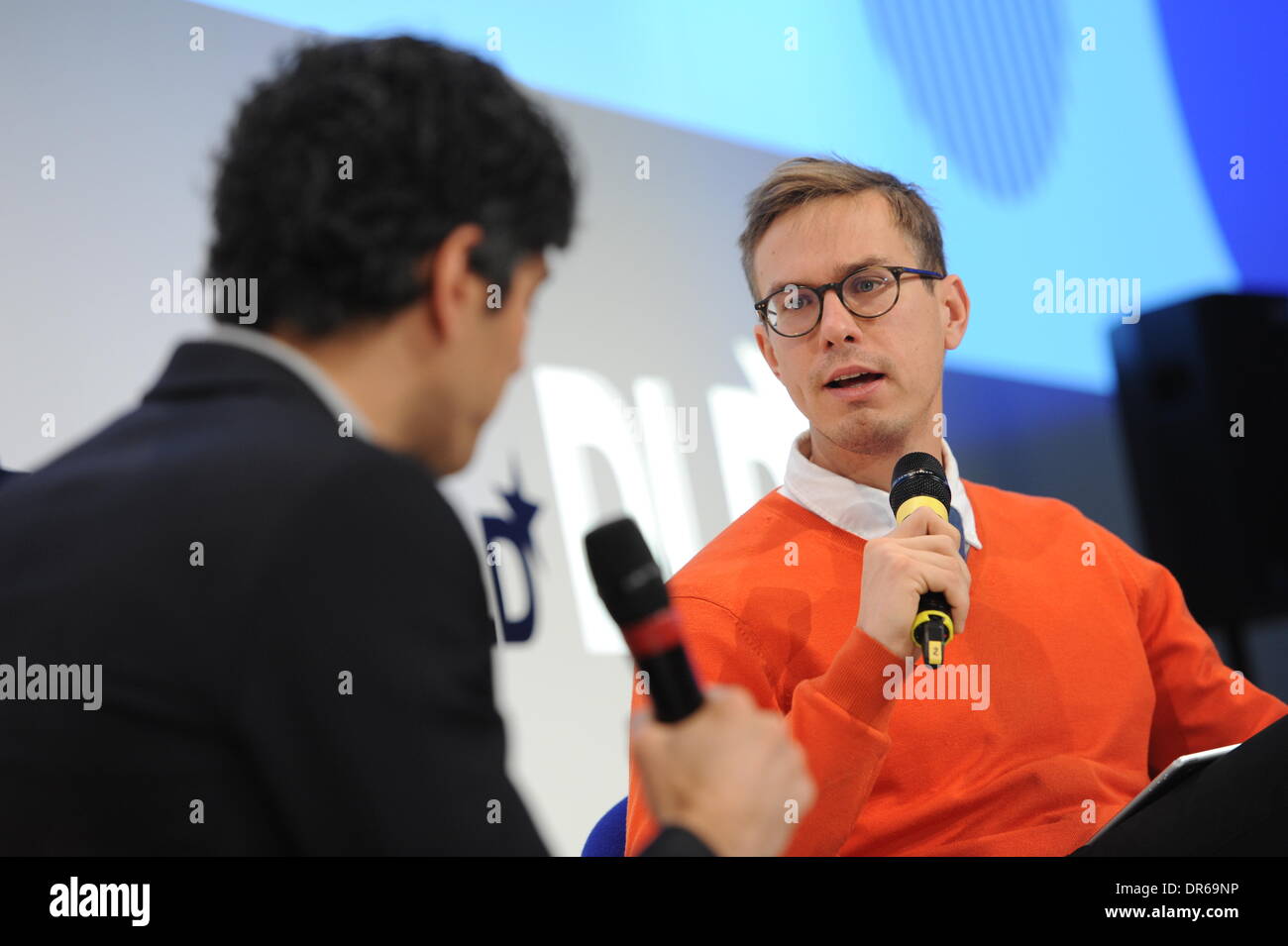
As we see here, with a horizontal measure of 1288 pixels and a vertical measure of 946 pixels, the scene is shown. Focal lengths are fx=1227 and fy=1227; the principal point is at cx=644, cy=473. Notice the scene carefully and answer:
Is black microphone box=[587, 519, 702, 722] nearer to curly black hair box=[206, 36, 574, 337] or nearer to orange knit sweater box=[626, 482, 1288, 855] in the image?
curly black hair box=[206, 36, 574, 337]

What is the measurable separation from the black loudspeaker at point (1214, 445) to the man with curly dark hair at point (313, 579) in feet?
10.3

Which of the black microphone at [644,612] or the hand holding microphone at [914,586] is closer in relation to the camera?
the black microphone at [644,612]

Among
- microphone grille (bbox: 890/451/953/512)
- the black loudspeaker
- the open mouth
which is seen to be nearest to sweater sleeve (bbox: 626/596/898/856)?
microphone grille (bbox: 890/451/953/512)

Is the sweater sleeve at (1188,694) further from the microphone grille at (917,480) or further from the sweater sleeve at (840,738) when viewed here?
the sweater sleeve at (840,738)

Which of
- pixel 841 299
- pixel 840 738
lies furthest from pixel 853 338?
pixel 840 738

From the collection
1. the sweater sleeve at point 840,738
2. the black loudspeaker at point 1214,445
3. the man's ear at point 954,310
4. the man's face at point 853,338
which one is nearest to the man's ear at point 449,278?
the sweater sleeve at point 840,738

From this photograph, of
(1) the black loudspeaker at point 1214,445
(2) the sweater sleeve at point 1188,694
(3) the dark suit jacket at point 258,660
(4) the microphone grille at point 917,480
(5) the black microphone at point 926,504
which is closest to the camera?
(3) the dark suit jacket at point 258,660

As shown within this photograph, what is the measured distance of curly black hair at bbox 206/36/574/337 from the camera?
1.00 meters

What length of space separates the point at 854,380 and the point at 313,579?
1.38m

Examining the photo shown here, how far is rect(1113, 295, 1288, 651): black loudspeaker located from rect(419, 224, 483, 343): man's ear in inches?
123

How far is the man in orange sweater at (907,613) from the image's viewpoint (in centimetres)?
161
